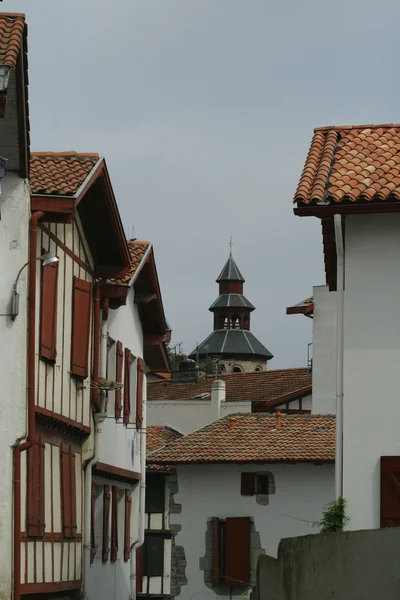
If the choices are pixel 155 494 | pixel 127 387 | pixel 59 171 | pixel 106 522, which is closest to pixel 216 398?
pixel 155 494

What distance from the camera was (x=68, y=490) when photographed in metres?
24.8

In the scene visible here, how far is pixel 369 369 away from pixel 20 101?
569cm

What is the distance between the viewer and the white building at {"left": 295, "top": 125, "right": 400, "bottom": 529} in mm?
20125

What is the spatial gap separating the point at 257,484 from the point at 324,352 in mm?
13088

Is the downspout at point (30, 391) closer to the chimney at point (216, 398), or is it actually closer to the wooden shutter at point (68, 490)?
the wooden shutter at point (68, 490)

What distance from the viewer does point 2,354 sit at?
20.7m

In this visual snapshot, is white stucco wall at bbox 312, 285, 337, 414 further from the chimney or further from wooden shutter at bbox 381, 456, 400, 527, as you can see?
wooden shutter at bbox 381, 456, 400, 527

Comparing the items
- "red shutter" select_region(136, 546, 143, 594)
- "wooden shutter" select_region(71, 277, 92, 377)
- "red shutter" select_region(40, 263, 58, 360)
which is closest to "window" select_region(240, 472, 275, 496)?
"red shutter" select_region(136, 546, 143, 594)

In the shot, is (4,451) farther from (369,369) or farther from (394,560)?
(394,560)

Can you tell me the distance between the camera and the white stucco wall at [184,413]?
5884 cm

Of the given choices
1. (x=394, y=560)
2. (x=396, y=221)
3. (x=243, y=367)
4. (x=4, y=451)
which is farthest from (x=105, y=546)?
(x=243, y=367)

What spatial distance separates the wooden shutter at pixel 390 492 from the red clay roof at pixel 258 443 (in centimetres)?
1534

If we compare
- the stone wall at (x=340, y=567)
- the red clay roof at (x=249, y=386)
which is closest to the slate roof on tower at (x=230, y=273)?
the red clay roof at (x=249, y=386)

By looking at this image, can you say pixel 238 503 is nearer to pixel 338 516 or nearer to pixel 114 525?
pixel 114 525
